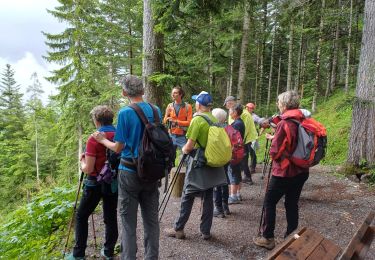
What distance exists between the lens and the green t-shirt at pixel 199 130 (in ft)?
14.2

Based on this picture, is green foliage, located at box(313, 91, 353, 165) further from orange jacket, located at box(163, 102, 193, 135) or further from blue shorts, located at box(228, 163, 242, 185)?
orange jacket, located at box(163, 102, 193, 135)

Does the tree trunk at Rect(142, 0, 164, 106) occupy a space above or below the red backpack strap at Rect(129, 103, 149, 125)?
above

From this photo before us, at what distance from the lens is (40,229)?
17.4 ft

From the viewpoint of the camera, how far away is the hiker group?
3.38 meters

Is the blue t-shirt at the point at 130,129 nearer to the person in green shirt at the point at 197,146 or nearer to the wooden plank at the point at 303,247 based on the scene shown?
the person in green shirt at the point at 197,146

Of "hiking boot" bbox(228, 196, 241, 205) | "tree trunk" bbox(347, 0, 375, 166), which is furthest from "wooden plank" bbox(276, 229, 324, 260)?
"tree trunk" bbox(347, 0, 375, 166)

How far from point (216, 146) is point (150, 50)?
476cm

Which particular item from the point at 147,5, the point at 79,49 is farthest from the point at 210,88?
the point at 79,49

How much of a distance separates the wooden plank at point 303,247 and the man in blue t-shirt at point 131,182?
1582 millimetres

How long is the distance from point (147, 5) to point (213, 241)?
617 cm

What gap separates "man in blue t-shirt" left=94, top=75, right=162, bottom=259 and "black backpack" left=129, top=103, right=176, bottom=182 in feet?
0.24

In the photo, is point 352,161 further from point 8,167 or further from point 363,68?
point 8,167

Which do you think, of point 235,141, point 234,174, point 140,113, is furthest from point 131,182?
point 234,174

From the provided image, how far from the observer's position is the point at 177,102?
7.19 metres
